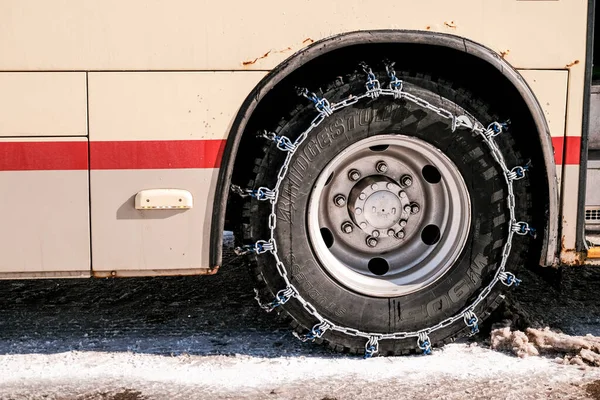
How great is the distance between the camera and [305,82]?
361cm

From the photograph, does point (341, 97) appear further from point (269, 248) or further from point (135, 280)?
point (135, 280)

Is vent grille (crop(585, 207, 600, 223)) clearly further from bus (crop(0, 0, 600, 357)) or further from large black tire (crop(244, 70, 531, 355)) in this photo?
large black tire (crop(244, 70, 531, 355))

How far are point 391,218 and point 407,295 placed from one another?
355 mm

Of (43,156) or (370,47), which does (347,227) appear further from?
(43,156)

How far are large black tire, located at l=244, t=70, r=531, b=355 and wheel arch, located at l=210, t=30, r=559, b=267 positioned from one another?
→ 12 centimetres

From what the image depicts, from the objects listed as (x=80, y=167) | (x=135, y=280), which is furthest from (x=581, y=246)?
(x=135, y=280)

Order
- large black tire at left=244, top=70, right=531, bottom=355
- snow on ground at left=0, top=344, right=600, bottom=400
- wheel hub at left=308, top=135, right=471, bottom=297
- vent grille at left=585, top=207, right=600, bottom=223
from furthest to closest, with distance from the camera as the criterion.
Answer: vent grille at left=585, top=207, right=600, bottom=223 < wheel hub at left=308, top=135, right=471, bottom=297 < large black tire at left=244, top=70, right=531, bottom=355 < snow on ground at left=0, top=344, right=600, bottom=400

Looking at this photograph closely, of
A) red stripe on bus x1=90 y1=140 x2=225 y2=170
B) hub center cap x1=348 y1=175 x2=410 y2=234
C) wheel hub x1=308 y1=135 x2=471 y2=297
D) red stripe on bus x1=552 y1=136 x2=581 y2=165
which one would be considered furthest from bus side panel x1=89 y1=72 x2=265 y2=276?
red stripe on bus x1=552 y1=136 x2=581 y2=165

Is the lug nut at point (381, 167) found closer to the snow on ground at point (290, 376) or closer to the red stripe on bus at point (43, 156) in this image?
the snow on ground at point (290, 376)

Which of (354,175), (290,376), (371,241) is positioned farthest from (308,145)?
(290,376)

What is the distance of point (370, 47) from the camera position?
11.7ft

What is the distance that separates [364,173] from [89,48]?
1.31 m

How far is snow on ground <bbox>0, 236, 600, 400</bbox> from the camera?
10.9 feet

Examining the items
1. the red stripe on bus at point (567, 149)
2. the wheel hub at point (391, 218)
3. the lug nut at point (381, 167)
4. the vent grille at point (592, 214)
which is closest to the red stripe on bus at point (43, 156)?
the wheel hub at point (391, 218)
